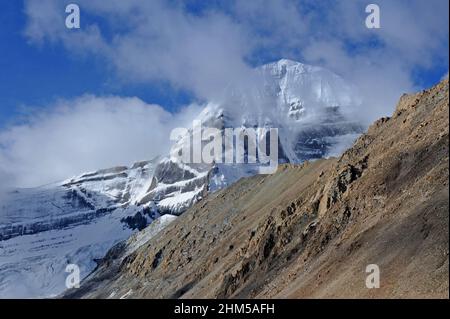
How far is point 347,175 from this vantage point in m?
92.8

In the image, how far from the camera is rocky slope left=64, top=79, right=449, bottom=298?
64.6m

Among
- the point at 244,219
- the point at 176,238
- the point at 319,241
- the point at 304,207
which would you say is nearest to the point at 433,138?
the point at 319,241

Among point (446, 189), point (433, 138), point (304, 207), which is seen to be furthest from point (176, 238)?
point (446, 189)

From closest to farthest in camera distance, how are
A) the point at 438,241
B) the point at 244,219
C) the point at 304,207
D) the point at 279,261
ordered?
1. the point at 438,241
2. the point at 279,261
3. the point at 304,207
4. the point at 244,219

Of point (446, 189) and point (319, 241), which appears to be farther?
point (319, 241)

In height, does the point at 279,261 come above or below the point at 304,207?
below

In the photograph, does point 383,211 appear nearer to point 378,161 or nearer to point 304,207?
point 378,161

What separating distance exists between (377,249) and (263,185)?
7704cm

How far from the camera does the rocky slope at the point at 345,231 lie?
64625mm

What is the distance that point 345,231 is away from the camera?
80750 mm
